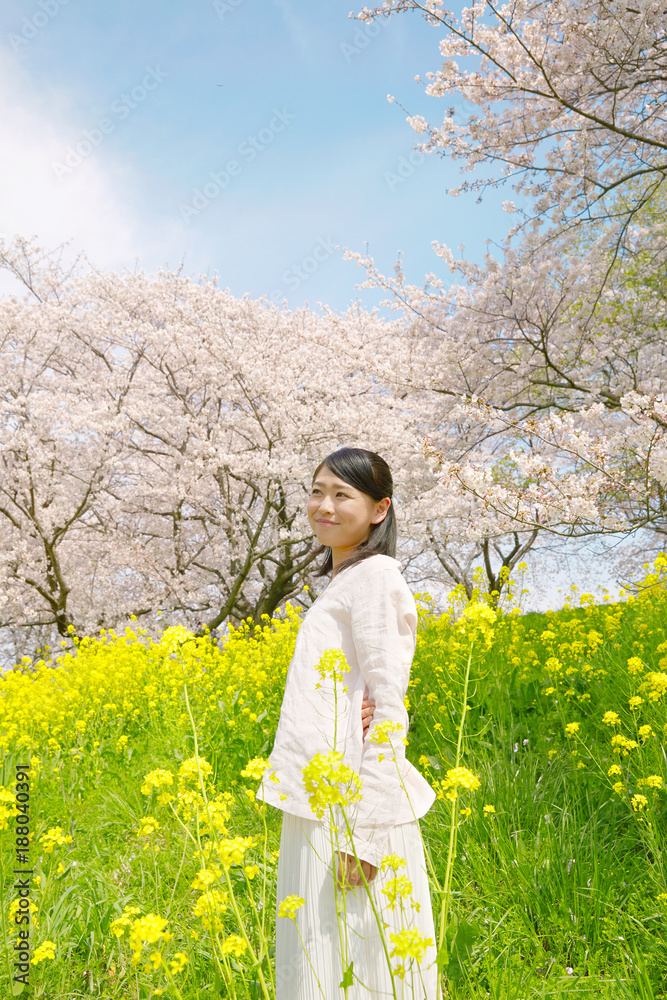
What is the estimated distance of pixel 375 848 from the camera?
1396 millimetres

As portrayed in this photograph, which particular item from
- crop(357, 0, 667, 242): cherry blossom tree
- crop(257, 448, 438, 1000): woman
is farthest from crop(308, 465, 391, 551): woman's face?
crop(357, 0, 667, 242): cherry blossom tree

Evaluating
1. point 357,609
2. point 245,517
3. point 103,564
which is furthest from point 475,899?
point 103,564

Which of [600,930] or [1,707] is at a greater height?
[1,707]

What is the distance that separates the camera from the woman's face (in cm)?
191

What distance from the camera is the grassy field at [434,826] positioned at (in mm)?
1822

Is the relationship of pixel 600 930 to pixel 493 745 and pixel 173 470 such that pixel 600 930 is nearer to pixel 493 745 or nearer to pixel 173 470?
pixel 493 745

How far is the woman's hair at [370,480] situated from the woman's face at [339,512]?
0.02m

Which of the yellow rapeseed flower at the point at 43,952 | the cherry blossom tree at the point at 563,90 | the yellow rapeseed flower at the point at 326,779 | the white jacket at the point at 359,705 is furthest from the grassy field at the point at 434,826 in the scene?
the cherry blossom tree at the point at 563,90

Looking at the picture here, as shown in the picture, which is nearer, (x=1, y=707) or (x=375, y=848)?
(x=375, y=848)

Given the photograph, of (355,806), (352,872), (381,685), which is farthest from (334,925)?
(381,685)

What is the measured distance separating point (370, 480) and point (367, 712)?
703 mm

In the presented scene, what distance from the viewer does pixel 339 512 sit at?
191 centimetres

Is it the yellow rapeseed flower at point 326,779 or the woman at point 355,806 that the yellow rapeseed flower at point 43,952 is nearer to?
the woman at point 355,806

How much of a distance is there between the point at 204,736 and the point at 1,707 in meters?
2.03
